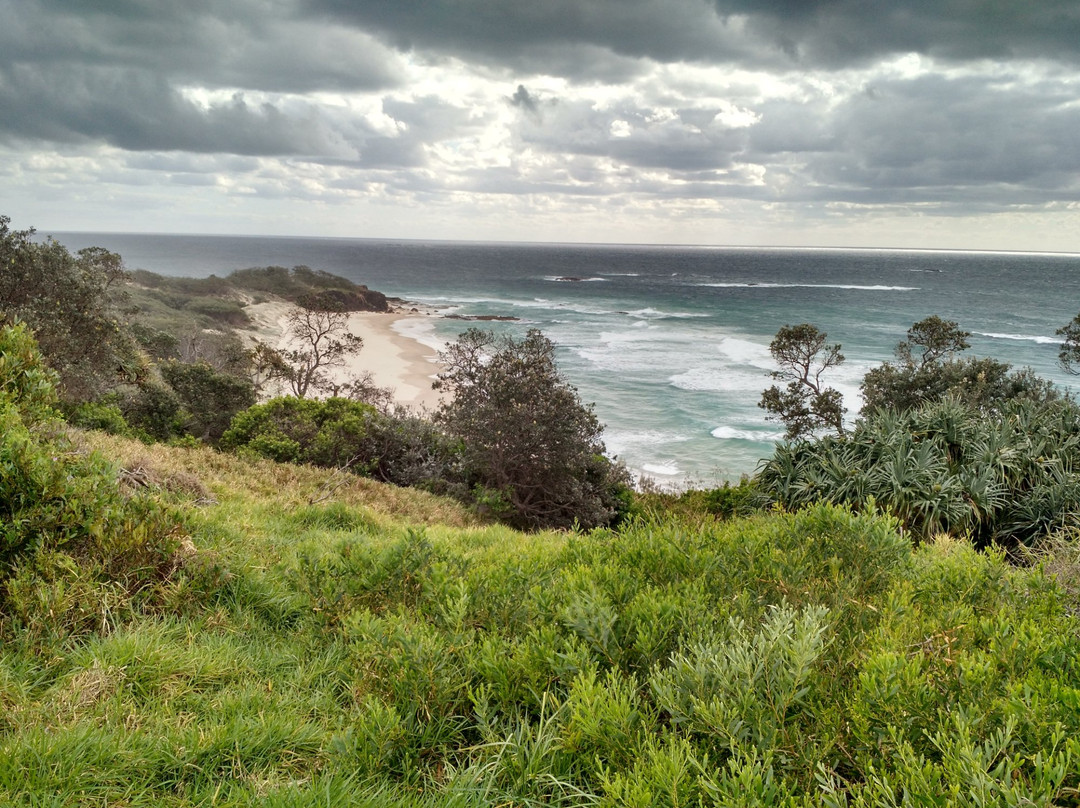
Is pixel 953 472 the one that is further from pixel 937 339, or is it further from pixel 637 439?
pixel 637 439

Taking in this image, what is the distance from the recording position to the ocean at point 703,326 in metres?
31.5

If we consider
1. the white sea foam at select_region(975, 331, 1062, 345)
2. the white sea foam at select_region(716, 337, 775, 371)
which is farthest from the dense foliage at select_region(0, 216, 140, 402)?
the white sea foam at select_region(975, 331, 1062, 345)

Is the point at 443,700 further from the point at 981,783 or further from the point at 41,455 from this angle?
the point at 41,455

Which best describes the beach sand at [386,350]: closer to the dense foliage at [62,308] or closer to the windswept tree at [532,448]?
the windswept tree at [532,448]

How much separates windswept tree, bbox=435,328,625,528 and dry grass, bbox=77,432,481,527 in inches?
57.4

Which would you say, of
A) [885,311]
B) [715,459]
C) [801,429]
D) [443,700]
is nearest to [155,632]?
[443,700]

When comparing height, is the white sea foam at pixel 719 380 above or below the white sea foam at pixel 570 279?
Answer: below

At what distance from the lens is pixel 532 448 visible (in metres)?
14.8

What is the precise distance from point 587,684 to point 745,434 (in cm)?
3066

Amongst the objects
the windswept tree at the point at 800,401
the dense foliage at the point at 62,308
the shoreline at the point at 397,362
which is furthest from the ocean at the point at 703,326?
the dense foliage at the point at 62,308

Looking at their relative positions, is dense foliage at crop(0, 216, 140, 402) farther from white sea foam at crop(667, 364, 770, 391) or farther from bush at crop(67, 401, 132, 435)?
white sea foam at crop(667, 364, 770, 391)

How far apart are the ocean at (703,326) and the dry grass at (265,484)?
13503mm

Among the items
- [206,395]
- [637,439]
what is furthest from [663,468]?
[206,395]

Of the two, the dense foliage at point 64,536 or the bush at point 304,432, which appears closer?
the dense foliage at point 64,536
